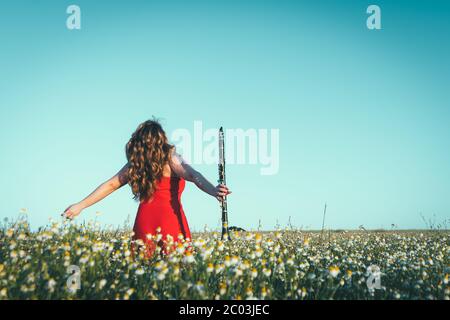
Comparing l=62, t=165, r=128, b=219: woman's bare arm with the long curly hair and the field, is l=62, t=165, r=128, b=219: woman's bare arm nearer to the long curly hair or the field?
the long curly hair

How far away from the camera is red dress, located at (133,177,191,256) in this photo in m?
6.99

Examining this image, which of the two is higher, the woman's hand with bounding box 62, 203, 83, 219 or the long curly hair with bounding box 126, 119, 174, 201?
the long curly hair with bounding box 126, 119, 174, 201

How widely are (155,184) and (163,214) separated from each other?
1.88ft

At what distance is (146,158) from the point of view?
286 inches

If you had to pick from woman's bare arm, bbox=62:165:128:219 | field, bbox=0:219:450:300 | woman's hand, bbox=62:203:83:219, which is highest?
woman's bare arm, bbox=62:165:128:219

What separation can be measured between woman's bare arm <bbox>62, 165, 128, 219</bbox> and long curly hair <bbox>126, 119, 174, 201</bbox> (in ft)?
0.93

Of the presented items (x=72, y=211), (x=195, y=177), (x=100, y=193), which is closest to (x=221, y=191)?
(x=195, y=177)

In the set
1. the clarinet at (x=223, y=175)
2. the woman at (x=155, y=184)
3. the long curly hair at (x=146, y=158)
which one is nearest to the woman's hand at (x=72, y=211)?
the woman at (x=155, y=184)

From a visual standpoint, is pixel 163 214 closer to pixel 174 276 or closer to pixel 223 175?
pixel 223 175

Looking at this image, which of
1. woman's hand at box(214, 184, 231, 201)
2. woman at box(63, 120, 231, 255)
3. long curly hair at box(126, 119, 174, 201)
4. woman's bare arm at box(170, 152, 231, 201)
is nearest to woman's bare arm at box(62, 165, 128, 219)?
woman at box(63, 120, 231, 255)
